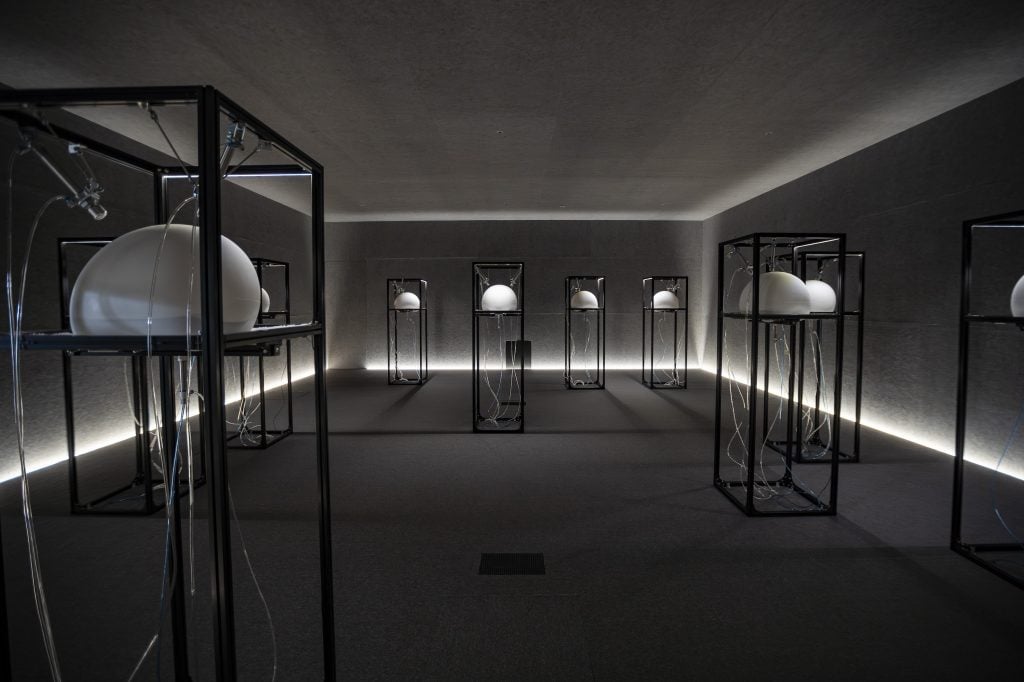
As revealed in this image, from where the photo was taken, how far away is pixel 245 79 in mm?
3711

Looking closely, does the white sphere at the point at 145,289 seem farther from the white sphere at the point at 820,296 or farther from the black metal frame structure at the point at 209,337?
the white sphere at the point at 820,296

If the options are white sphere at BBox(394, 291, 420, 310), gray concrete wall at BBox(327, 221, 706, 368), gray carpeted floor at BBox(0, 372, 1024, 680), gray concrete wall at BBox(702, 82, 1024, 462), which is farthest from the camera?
Result: gray concrete wall at BBox(327, 221, 706, 368)

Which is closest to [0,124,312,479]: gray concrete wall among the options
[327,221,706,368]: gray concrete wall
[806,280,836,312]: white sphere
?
[327,221,706,368]: gray concrete wall

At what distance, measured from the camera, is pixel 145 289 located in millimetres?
1100

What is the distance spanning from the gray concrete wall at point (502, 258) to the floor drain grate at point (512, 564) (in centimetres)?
727

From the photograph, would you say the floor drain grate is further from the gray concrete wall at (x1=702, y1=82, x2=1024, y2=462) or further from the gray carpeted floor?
the gray concrete wall at (x1=702, y1=82, x2=1024, y2=462)

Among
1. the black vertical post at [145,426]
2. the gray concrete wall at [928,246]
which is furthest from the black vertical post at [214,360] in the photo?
the gray concrete wall at [928,246]

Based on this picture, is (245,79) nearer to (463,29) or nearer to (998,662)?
(463,29)

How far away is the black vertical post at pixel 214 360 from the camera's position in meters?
0.98

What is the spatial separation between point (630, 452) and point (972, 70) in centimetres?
367

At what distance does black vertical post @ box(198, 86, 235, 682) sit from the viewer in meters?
0.98

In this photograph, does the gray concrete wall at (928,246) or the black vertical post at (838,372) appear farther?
the gray concrete wall at (928,246)

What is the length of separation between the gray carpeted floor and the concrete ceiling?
286 cm

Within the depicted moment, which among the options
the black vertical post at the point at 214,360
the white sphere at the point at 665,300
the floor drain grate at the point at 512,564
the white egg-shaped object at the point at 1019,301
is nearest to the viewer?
the black vertical post at the point at 214,360
